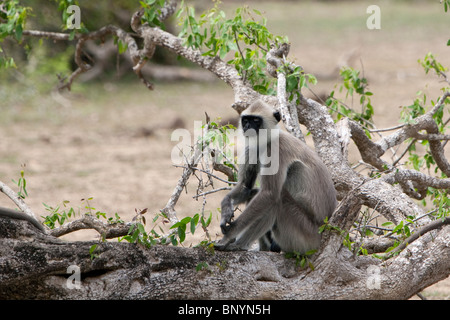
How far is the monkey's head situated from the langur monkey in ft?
0.32

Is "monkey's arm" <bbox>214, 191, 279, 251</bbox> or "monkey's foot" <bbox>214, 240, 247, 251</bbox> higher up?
"monkey's arm" <bbox>214, 191, 279, 251</bbox>

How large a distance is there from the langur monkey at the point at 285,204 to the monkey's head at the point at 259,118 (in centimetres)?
10

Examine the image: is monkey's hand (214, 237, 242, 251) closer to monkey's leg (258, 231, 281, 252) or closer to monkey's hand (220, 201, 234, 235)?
monkey's hand (220, 201, 234, 235)

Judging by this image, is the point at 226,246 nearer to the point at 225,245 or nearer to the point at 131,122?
the point at 225,245

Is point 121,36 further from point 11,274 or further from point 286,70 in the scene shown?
point 11,274

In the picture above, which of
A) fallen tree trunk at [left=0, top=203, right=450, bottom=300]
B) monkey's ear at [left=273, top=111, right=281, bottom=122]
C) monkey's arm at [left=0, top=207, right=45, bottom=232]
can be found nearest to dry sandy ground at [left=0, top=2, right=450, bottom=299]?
monkey's ear at [left=273, top=111, right=281, bottom=122]

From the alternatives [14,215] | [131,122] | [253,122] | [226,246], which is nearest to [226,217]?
[226,246]

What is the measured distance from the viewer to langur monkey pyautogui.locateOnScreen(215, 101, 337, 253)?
15.7 feet

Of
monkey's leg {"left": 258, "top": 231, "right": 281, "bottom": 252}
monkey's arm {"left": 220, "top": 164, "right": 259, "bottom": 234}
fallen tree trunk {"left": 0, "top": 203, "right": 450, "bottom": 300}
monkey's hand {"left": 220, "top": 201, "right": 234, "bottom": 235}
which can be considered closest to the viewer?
fallen tree trunk {"left": 0, "top": 203, "right": 450, "bottom": 300}

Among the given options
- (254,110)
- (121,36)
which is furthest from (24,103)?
(254,110)

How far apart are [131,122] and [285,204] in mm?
11091

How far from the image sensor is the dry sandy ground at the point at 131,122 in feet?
35.7

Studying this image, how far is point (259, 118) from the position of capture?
5.20m

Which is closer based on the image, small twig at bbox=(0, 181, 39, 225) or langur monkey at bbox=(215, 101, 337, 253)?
langur monkey at bbox=(215, 101, 337, 253)
